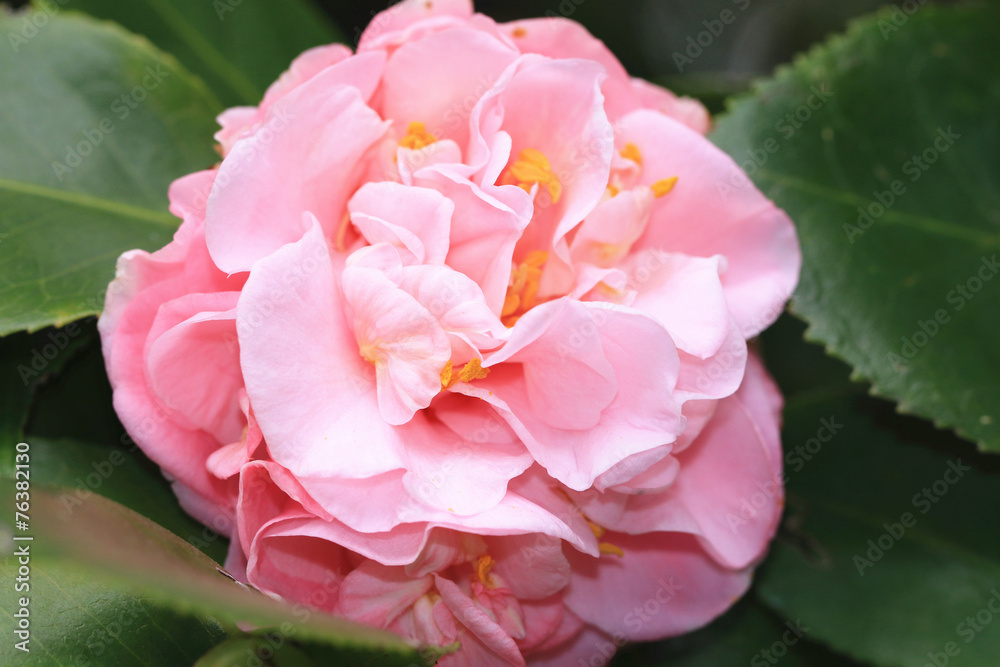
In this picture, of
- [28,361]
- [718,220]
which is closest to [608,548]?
[718,220]

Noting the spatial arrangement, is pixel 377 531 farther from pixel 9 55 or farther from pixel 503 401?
pixel 9 55

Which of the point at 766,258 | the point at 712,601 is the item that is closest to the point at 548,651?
the point at 712,601

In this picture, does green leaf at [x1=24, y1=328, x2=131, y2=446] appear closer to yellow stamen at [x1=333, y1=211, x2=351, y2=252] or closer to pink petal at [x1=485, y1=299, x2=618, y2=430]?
yellow stamen at [x1=333, y1=211, x2=351, y2=252]

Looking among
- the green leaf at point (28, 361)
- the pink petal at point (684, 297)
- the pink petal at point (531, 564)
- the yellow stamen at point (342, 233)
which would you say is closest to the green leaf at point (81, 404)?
the green leaf at point (28, 361)

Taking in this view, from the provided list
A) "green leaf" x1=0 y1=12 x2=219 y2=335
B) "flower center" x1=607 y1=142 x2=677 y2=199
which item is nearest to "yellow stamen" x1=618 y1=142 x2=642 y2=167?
"flower center" x1=607 y1=142 x2=677 y2=199

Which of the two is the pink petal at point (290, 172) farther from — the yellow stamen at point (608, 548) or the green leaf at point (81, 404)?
the yellow stamen at point (608, 548)

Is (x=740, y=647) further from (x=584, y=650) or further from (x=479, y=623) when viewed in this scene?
Answer: (x=479, y=623)
